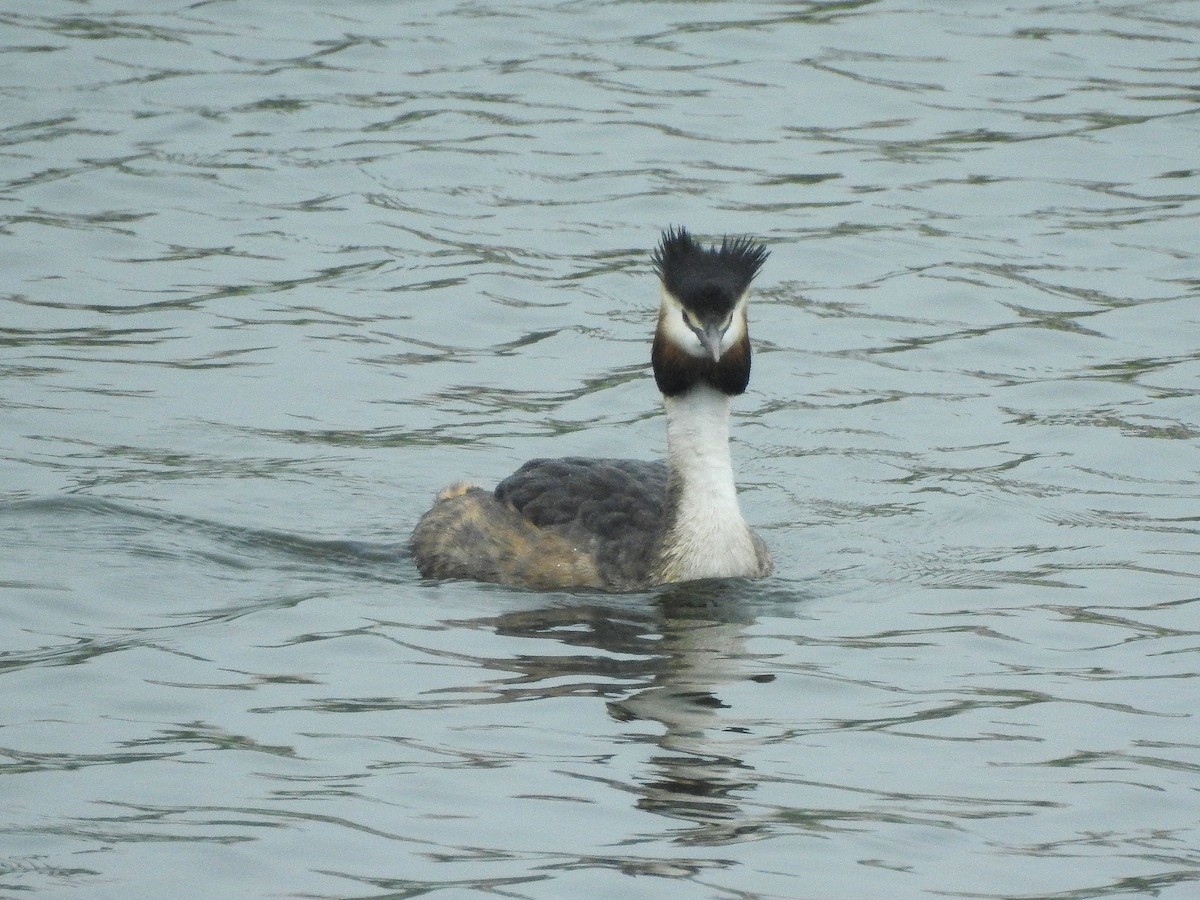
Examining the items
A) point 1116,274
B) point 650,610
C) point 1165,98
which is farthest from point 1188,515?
point 1165,98

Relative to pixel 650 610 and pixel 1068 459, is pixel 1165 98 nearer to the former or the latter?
pixel 1068 459

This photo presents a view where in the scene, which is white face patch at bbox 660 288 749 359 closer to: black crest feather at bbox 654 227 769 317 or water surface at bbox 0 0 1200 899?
black crest feather at bbox 654 227 769 317

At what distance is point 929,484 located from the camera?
1245cm

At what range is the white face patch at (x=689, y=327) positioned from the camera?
10.3 meters

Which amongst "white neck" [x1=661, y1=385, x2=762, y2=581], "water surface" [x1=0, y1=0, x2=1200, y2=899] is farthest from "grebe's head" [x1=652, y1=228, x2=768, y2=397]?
"water surface" [x1=0, y1=0, x2=1200, y2=899]

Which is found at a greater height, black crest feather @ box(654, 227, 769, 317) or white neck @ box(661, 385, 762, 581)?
black crest feather @ box(654, 227, 769, 317)

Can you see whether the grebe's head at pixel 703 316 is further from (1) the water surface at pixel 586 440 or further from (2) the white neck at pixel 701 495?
(1) the water surface at pixel 586 440

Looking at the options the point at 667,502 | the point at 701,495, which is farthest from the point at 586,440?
the point at 701,495

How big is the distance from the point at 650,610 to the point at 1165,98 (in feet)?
34.6

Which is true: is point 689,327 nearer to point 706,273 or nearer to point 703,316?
point 703,316

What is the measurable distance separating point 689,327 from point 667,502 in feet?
3.21

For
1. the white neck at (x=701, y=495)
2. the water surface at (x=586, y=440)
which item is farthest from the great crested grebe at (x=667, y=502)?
the water surface at (x=586, y=440)

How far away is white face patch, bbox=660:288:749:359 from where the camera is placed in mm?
10281

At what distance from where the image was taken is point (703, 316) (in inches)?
402
